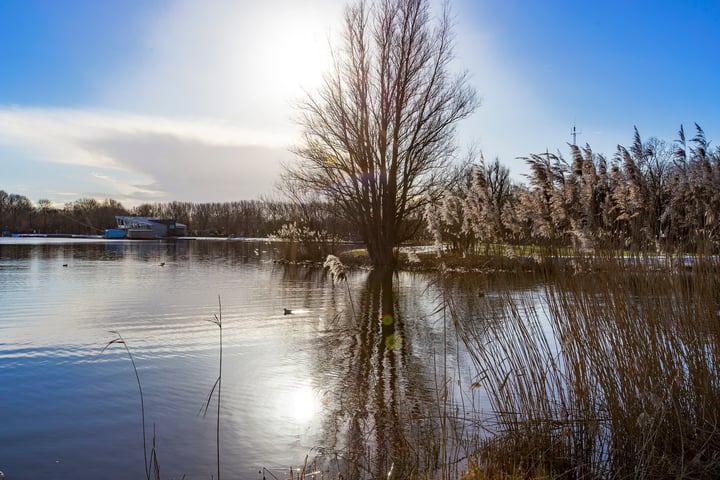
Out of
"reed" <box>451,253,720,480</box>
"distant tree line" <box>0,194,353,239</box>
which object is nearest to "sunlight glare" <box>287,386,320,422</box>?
"reed" <box>451,253,720,480</box>

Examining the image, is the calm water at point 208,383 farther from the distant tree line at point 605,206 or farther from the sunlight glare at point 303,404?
the distant tree line at point 605,206

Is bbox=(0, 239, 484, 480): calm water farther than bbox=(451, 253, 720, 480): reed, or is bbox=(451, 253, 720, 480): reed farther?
bbox=(0, 239, 484, 480): calm water

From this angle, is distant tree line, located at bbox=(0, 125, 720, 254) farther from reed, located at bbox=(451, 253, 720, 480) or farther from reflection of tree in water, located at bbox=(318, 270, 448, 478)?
reflection of tree in water, located at bbox=(318, 270, 448, 478)

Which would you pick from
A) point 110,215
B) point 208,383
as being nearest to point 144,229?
point 110,215

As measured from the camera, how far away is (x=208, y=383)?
717 centimetres

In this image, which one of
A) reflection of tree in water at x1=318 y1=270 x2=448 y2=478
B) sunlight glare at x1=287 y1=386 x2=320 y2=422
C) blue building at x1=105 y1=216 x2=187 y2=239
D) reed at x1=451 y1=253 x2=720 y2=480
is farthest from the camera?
blue building at x1=105 y1=216 x2=187 y2=239

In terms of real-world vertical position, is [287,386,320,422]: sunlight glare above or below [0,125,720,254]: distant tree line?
below

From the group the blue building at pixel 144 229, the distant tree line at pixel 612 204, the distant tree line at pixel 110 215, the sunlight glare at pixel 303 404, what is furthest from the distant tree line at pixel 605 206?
the blue building at pixel 144 229

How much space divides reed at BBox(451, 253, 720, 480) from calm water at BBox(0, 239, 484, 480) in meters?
0.88

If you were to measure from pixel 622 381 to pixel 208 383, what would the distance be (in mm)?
5316

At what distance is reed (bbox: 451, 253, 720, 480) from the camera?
3946 millimetres

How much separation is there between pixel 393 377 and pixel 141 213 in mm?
147878

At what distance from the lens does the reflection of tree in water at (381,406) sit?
4.47 metres

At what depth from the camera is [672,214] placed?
4562mm
